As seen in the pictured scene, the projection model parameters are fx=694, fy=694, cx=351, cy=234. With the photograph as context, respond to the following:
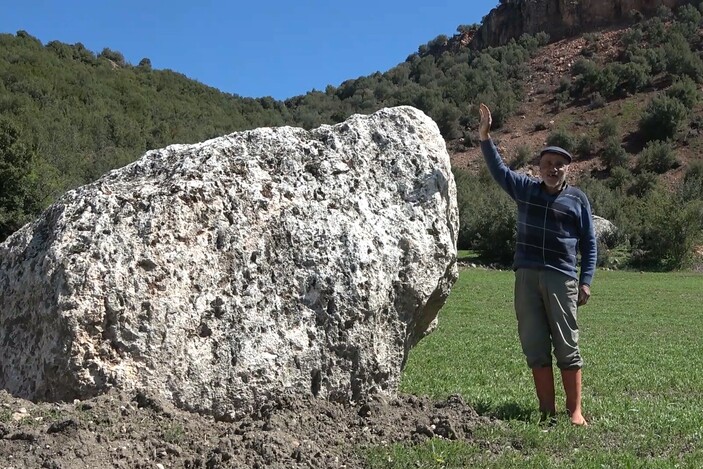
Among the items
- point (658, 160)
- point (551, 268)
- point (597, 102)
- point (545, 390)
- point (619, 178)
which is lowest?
point (545, 390)

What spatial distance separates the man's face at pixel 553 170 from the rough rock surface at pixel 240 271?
96cm

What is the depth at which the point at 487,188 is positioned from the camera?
61312 millimetres

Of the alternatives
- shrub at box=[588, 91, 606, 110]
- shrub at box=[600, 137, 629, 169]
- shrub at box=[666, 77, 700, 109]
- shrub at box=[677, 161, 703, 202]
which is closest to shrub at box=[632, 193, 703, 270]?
shrub at box=[677, 161, 703, 202]

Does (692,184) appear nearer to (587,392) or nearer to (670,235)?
(670,235)

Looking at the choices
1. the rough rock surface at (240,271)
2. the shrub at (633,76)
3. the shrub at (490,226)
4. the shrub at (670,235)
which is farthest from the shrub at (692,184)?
the rough rock surface at (240,271)

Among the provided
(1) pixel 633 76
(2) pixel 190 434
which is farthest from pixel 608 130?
(2) pixel 190 434

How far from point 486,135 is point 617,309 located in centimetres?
1895

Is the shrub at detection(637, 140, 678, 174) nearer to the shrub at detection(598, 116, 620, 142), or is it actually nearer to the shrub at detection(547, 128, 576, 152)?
the shrub at detection(598, 116, 620, 142)

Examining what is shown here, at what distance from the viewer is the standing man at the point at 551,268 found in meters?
6.46

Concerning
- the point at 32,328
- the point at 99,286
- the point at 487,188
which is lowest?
the point at 32,328

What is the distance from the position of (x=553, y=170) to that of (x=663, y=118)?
7374 cm

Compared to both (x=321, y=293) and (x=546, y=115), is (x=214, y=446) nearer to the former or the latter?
(x=321, y=293)

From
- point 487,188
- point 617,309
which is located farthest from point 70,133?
point 617,309

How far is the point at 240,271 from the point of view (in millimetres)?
5859
